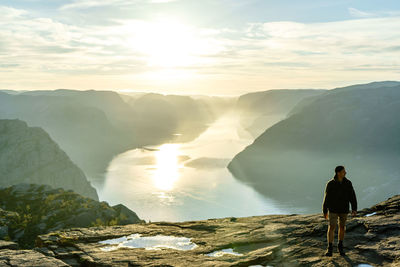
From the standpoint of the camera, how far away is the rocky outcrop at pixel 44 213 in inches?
931

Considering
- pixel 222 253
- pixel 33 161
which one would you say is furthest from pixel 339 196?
pixel 33 161

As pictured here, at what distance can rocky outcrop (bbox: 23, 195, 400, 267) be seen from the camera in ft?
43.0

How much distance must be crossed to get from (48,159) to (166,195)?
63.1m

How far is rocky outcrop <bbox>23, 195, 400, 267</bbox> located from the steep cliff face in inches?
4124

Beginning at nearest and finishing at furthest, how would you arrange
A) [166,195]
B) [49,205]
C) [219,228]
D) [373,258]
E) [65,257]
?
[373,258] → [65,257] → [219,228] → [49,205] → [166,195]

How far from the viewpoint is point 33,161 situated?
11750cm

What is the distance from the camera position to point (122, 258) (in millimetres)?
13922

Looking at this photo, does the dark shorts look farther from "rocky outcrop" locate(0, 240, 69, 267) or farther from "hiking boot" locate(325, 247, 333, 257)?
"rocky outcrop" locate(0, 240, 69, 267)

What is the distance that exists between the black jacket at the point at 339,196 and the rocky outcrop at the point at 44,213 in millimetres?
18086

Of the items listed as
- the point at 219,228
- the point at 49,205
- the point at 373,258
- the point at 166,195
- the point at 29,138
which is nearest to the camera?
the point at 373,258

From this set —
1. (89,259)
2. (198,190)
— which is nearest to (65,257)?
(89,259)

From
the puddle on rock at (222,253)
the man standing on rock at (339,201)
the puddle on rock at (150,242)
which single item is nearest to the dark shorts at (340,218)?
the man standing on rock at (339,201)

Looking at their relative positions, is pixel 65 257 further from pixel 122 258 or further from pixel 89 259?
pixel 122 258

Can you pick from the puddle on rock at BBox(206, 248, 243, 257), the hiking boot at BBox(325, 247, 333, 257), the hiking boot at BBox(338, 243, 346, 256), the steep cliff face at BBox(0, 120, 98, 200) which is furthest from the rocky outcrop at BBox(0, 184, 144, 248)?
the steep cliff face at BBox(0, 120, 98, 200)
